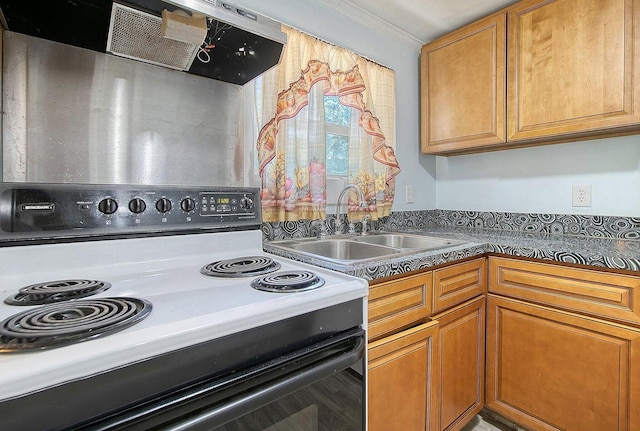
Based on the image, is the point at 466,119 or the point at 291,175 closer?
the point at 291,175

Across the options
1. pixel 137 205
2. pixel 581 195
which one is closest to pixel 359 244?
pixel 137 205

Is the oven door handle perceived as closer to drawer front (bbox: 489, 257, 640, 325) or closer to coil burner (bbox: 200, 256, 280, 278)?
coil burner (bbox: 200, 256, 280, 278)

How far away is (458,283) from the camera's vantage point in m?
1.35

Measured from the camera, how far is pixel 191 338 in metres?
0.55

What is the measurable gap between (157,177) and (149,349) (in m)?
0.77

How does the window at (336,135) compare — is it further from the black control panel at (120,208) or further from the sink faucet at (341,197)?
the black control panel at (120,208)

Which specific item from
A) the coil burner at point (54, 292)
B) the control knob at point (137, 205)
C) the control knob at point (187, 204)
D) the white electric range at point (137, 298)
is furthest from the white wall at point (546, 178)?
the coil burner at point (54, 292)

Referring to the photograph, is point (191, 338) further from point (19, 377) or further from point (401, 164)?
point (401, 164)

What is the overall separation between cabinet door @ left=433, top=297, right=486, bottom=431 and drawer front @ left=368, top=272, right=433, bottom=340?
12cm

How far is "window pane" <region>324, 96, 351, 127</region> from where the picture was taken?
174 centimetres

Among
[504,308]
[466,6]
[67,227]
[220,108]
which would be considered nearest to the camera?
[67,227]

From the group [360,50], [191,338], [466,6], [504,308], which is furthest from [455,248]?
[466,6]

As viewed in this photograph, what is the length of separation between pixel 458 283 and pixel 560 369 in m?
0.52

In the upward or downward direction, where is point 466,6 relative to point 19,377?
upward
